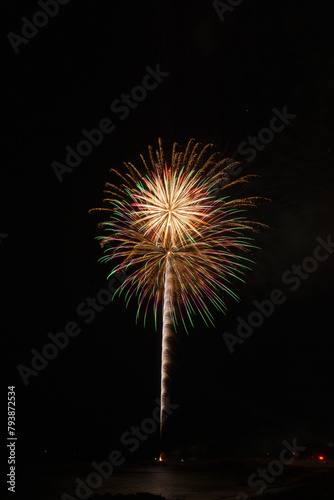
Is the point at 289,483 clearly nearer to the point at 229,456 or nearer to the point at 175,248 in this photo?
the point at 175,248

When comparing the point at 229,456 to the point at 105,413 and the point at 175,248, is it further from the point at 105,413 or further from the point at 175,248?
the point at 175,248

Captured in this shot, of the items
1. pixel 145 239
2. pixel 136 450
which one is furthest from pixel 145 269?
pixel 136 450

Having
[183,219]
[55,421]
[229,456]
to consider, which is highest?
[183,219]

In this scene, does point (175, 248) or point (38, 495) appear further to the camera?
point (175, 248)

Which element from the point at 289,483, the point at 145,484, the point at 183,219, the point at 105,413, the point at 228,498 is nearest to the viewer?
the point at 228,498

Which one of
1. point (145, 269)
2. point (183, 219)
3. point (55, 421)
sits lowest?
point (55, 421)

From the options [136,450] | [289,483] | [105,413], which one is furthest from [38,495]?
[105,413]

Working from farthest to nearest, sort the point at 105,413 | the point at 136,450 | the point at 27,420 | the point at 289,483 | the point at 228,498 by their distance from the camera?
the point at 105,413
the point at 27,420
the point at 136,450
the point at 289,483
the point at 228,498

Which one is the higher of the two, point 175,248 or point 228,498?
point 175,248

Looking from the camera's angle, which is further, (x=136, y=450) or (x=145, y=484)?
(x=136, y=450)
